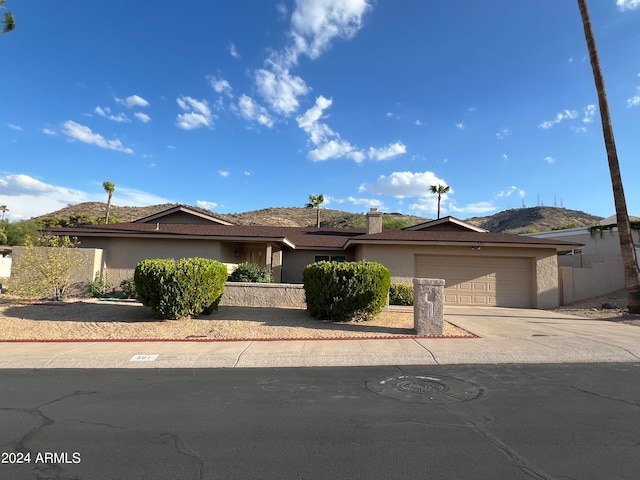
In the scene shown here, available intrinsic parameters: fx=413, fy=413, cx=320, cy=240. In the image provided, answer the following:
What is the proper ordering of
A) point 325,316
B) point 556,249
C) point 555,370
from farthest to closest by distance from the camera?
point 556,249, point 325,316, point 555,370

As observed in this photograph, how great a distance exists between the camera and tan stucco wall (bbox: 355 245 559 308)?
60.2ft

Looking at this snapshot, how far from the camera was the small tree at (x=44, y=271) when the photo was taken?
564 inches

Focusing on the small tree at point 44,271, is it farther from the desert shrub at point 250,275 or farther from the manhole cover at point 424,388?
the manhole cover at point 424,388

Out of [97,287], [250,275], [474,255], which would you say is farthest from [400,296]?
[97,287]

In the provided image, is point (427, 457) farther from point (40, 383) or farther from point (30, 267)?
point (30, 267)

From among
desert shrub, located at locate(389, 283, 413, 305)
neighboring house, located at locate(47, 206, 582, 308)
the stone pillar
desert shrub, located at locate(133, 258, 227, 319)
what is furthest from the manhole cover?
neighboring house, located at locate(47, 206, 582, 308)

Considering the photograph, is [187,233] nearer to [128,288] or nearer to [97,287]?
[128,288]

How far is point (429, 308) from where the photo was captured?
1073 centimetres

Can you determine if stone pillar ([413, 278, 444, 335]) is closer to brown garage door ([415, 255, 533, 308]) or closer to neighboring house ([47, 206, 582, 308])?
neighboring house ([47, 206, 582, 308])

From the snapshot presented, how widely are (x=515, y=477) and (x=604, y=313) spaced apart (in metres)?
15.0

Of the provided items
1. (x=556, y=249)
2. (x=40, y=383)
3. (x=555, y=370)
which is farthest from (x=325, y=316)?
(x=556, y=249)

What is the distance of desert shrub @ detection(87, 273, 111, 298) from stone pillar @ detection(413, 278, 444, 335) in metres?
13.3

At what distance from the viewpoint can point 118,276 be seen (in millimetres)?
18594

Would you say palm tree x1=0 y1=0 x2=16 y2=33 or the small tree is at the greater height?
palm tree x1=0 y1=0 x2=16 y2=33
